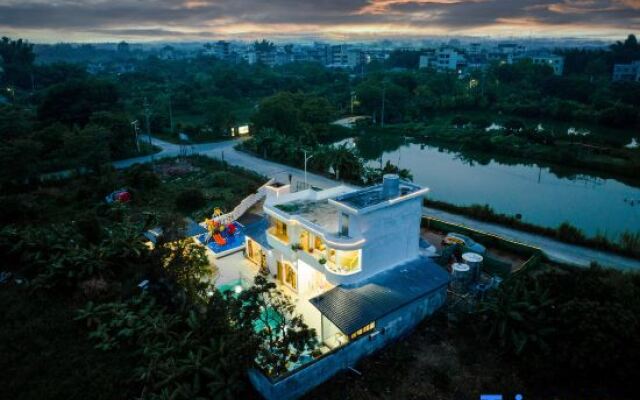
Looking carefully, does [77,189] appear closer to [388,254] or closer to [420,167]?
[388,254]

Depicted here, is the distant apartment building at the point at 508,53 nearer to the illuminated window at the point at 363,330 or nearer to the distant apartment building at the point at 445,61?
the distant apartment building at the point at 445,61

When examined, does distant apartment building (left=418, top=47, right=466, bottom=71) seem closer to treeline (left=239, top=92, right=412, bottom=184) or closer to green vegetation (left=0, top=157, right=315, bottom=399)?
treeline (left=239, top=92, right=412, bottom=184)

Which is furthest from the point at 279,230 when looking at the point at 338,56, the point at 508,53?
the point at 508,53

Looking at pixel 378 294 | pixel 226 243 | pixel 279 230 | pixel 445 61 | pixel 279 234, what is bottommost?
pixel 226 243

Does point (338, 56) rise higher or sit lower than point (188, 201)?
higher

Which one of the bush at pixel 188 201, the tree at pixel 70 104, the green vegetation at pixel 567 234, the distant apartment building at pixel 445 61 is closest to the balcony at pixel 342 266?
the green vegetation at pixel 567 234

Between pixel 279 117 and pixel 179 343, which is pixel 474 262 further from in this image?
pixel 279 117

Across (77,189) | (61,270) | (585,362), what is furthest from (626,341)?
(77,189)
